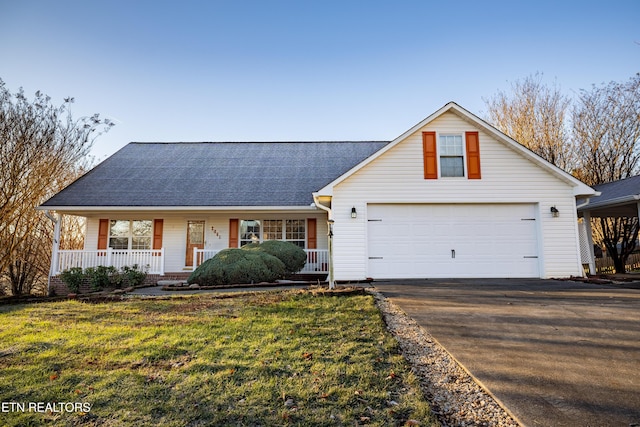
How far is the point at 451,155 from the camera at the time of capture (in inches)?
417

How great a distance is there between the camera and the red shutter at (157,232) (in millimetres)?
13406

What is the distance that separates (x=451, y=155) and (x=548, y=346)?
25.1 ft

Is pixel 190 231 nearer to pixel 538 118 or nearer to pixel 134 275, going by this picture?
pixel 134 275

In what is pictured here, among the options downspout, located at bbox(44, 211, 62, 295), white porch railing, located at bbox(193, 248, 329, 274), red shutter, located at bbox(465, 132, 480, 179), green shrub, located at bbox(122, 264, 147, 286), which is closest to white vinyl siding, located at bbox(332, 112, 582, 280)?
red shutter, located at bbox(465, 132, 480, 179)

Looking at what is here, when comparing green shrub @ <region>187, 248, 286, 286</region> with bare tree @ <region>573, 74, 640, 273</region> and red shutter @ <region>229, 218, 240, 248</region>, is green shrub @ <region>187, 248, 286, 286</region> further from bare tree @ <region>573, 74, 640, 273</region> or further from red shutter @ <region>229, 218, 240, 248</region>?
bare tree @ <region>573, 74, 640, 273</region>

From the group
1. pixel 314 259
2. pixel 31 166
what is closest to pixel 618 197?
pixel 314 259

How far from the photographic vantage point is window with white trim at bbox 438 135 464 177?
10.5 m

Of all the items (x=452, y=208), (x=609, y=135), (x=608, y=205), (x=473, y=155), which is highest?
(x=609, y=135)

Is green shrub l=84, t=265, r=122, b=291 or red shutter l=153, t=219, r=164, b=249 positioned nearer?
green shrub l=84, t=265, r=122, b=291

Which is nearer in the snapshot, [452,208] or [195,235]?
[452,208]

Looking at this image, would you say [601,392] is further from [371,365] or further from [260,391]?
[260,391]

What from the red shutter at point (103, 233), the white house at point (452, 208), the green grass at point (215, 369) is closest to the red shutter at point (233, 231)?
the white house at point (452, 208)

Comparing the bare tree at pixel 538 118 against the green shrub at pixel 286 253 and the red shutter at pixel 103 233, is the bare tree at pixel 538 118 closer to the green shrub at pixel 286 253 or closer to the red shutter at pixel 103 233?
the green shrub at pixel 286 253

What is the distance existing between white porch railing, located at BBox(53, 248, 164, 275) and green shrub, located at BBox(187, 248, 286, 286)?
3257mm
